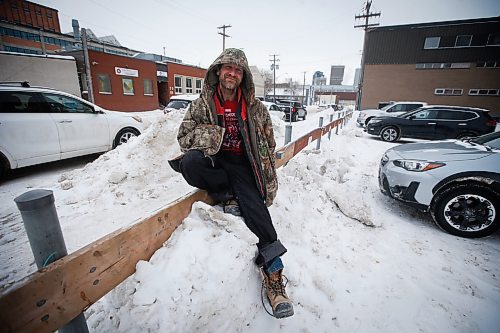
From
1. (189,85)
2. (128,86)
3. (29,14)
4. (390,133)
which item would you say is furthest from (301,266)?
(29,14)

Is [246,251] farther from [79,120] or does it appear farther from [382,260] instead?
[79,120]

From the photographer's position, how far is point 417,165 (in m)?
3.40

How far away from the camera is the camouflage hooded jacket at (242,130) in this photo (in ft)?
6.87

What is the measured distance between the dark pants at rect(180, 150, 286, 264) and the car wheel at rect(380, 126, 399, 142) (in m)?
10.5

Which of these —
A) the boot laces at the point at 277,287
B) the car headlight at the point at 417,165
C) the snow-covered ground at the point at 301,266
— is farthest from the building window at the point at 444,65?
the boot laces at the point at 277,287

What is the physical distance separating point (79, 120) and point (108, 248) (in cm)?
529

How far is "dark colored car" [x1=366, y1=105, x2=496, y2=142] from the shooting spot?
29.7 feet

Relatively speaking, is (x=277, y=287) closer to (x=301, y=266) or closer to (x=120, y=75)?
(x=301, y=266)

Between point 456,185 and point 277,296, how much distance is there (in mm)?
2994

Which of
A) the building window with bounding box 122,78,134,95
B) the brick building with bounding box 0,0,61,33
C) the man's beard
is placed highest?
the brick building with bounding box 0,0,61,33

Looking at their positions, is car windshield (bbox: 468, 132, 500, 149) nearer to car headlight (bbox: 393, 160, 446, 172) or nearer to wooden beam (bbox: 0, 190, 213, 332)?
car headlight (bbox: 393, 160, 446, 172)

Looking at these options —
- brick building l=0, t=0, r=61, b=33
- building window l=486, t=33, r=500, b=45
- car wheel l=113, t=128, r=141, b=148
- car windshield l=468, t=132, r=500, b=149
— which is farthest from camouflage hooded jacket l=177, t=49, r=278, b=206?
brick building l=0, t=0, r=61, b=33

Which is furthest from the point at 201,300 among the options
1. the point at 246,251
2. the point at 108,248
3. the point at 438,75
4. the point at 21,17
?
the point at 21,17

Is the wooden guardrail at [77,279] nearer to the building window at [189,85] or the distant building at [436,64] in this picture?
the building window at [189,85]
